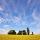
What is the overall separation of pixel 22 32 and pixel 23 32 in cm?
38

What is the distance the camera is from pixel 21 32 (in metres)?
46.4

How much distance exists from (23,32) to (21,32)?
858mm

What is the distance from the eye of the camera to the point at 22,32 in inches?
1843

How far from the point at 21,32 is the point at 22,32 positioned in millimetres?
581

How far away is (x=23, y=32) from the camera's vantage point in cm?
4678
